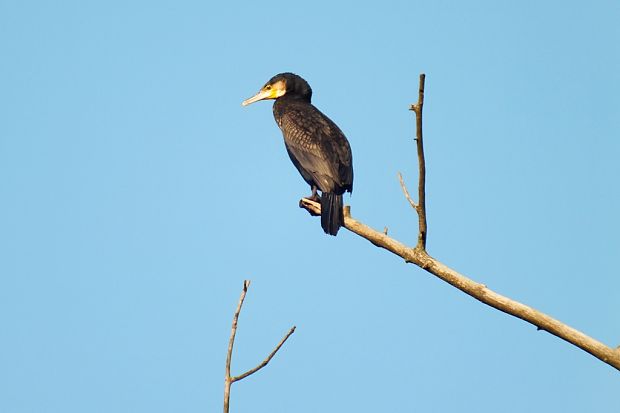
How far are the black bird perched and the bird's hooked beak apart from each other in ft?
0.04

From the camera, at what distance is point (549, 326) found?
13.5ft

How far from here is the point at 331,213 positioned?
7305 millimetres

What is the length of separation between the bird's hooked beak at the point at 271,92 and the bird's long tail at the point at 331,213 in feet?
8.80

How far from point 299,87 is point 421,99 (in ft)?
19.4

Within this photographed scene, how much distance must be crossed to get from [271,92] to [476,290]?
619cm

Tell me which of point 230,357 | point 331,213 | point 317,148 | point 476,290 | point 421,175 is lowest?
point 230,357

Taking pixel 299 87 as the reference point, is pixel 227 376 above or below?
below

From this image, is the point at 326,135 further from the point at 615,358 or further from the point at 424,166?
the point at 615,358

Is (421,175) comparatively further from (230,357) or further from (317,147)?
(317,147)

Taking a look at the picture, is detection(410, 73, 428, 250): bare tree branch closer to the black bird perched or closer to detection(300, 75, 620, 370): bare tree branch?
detection(300, 75, 620, 370): bare tree branch

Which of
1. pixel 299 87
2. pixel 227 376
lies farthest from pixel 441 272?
pixel 299 87

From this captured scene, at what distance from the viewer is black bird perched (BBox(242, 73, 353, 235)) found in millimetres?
7625

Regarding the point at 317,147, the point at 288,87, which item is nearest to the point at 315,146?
the point at 317,147

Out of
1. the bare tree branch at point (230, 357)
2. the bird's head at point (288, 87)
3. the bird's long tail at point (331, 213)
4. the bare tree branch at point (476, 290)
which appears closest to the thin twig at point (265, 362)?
the bare tree branch at point (230, 357)
